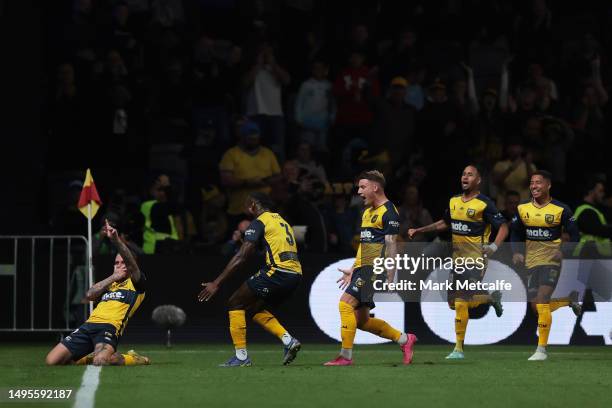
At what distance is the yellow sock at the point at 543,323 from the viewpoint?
15.7 m

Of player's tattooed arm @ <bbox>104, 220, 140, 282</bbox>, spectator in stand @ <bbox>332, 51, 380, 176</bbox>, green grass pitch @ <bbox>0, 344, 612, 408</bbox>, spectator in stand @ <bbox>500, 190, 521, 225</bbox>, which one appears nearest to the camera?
green grass pitch @ <bbox>0, 344, 612, 408</bbox>

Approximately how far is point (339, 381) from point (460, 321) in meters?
4.01

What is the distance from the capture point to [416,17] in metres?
23.4

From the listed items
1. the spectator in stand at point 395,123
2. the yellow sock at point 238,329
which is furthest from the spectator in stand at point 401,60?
the yellow sock at point 238,329

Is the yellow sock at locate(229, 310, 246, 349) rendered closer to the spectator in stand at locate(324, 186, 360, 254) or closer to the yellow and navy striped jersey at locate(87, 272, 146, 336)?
the yellow and navy striped jersey at locate(87, 272, 146, 336)

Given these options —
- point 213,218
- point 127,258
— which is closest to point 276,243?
point 127,258

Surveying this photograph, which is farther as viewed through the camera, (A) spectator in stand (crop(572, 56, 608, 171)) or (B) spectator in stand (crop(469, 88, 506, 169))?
(A) spectator in stand (crop(572, 56, 608, 171))

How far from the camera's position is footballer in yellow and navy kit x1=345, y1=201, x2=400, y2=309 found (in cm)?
1442

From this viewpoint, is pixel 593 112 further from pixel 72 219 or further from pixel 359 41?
pixel 72 219

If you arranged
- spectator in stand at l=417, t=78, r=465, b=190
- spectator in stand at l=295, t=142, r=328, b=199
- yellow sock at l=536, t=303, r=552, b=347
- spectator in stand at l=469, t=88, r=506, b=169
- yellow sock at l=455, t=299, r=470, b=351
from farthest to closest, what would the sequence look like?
spectator in stand at l=417, t=78, r=465, b=190 < spectator in stand at l=469, t=88, r=506, b=169 < spectator in stand at l=295, t=142, r=328, b=199 < yellow sock at l=455, t=299, r=470, b=351 < yellow sock at l=536, t=303, r=552, b=347

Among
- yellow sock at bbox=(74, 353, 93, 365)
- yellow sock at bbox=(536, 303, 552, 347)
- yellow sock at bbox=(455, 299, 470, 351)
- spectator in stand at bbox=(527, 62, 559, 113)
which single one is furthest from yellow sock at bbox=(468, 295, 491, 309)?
spectator in stand at bbox=(527, 62, 559, 113)

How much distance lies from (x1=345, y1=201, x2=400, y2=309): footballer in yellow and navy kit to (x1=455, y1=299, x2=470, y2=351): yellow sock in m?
1.80

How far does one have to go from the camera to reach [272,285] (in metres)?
14.5

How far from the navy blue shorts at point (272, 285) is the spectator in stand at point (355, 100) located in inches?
285
